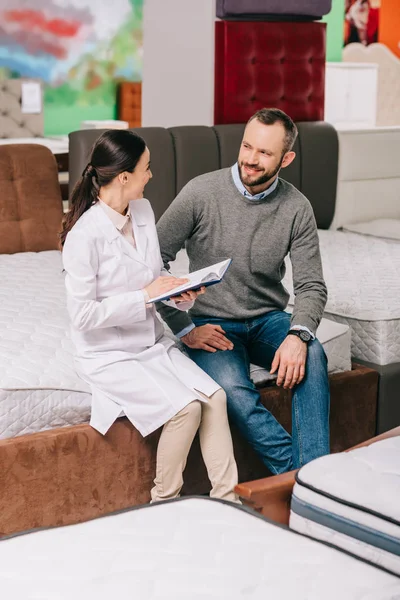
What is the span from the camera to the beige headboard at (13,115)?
6.48 m

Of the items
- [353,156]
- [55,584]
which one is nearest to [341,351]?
[55,584]

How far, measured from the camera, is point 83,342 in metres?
2.01

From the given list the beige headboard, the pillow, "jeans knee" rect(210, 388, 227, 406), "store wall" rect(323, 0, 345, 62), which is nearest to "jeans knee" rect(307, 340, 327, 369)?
"jeans knee" rect(210, 388, 227, 406)

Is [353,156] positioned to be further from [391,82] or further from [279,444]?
[391,82]

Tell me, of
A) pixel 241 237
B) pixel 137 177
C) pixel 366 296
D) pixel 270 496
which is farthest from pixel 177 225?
pixel 270 496

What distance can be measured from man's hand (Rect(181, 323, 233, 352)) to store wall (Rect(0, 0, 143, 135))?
4930 mm

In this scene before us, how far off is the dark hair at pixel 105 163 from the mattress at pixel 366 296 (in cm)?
93

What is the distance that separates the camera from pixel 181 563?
1173mm

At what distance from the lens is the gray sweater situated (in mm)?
2254

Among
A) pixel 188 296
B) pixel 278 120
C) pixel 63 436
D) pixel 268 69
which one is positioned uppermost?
pixel 268 69

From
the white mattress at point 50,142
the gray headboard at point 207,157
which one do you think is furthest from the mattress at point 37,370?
the white mattress at point 50,142

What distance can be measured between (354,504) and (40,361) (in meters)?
0.98

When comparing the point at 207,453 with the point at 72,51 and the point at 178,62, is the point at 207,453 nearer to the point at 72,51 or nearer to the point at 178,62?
the point at 178,62

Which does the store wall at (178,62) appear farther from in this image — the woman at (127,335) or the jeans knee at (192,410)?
the jeans knee at (192,410)
